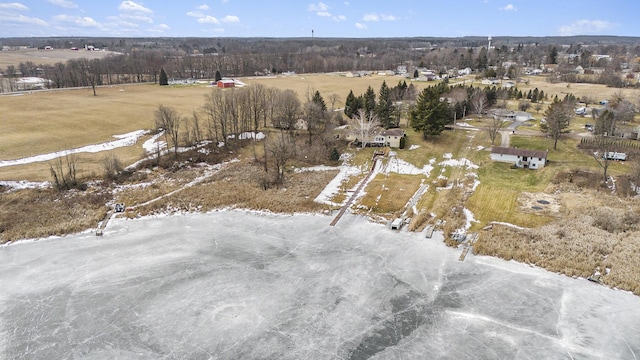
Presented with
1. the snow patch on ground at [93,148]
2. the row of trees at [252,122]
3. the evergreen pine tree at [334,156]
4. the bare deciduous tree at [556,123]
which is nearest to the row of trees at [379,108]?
the row of trees at [252,122]

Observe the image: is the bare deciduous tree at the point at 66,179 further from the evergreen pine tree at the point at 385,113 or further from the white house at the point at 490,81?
the white house at the point at 490,81

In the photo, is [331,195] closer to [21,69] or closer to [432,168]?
[432,168]

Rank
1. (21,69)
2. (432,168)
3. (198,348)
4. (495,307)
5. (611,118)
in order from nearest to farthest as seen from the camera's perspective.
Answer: (198,348) < (495,307) < (432,168) < (611,118) < (21,69)

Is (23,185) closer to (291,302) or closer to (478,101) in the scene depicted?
(291,302)

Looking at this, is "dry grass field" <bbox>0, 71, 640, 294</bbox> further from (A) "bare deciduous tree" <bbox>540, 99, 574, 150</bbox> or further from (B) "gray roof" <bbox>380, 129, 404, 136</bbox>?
(B) "gray roof" <bbox>380, 129, 404, 136</bbox>

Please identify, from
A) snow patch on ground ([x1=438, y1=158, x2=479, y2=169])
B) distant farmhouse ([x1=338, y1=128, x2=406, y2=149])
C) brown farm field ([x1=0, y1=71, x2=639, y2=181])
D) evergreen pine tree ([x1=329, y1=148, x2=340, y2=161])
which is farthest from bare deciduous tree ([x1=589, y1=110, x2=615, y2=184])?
brown farm field ([x1=0, y1=71, x2=639, y2=181])

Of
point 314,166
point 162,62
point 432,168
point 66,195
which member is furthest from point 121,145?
point 162,62
